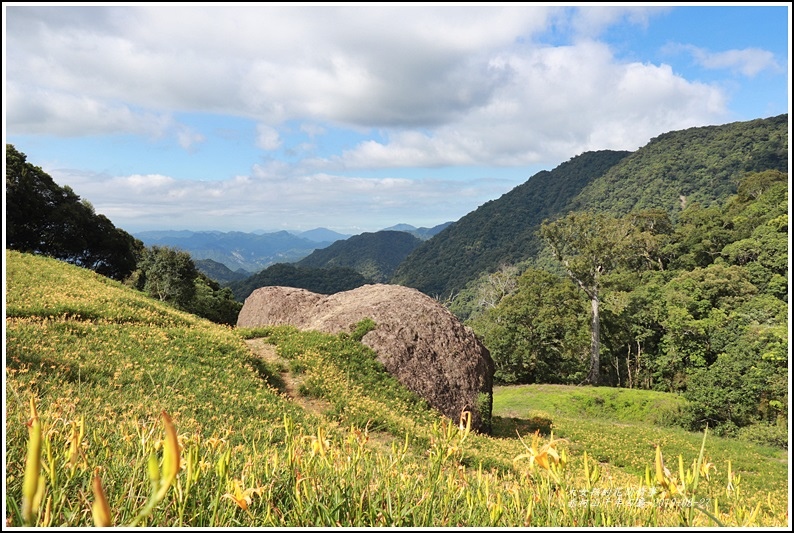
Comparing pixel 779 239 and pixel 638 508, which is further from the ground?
pixel 779 239

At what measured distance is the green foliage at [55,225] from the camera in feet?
82.2

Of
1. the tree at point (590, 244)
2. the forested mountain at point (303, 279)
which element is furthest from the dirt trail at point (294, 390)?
the forested mountain at point (303, 279)

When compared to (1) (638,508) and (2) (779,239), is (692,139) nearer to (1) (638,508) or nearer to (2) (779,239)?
(2) (779,239)

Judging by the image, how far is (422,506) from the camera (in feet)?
7.22

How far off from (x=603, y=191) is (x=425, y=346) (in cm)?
12684

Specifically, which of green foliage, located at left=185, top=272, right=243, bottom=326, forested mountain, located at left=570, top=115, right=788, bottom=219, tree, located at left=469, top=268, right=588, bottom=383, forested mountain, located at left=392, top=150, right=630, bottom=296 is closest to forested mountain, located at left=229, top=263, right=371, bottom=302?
forested mountain, located at left=392, top=150, right=630, bottom=296

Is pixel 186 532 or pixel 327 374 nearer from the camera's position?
pixel 186 532

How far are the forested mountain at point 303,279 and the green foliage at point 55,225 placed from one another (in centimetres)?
10386

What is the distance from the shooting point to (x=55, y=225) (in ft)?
88.8

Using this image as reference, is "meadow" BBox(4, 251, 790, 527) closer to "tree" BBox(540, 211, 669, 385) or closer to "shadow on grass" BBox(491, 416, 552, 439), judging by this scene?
"shadow on grass" BBox(491, 416, 552, 439)

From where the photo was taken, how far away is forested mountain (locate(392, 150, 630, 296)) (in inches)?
5074

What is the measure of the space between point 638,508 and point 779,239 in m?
48.6

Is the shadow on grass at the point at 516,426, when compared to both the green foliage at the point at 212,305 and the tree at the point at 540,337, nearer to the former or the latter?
the tree at the point at 540,337

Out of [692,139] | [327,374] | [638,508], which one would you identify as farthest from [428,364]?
[692,139]
